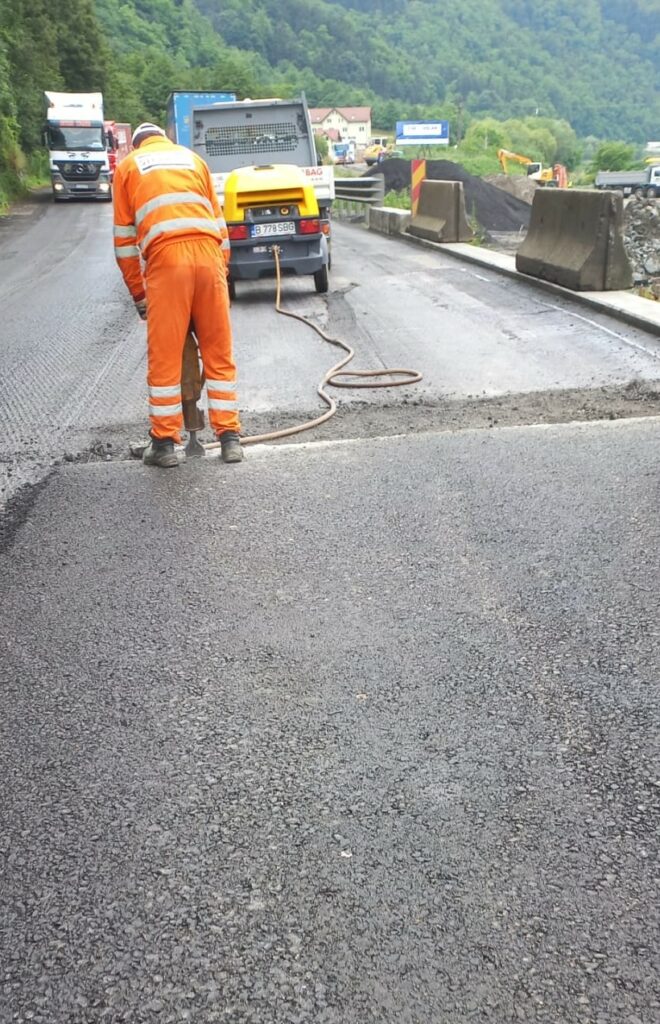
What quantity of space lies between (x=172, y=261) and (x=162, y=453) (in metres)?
1.10

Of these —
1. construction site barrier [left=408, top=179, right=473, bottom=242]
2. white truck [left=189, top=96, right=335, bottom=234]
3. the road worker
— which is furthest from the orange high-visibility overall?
construction site barrier [left=408, top=179, right=473, bottom=242]

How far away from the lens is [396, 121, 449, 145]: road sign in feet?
272

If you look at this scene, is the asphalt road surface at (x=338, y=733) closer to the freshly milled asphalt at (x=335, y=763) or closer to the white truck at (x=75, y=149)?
the freshly milled asphalt at (x=335, y=763)

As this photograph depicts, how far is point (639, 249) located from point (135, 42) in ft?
352

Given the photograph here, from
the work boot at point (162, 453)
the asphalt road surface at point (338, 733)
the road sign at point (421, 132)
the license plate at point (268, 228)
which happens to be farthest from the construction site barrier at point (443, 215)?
the road sign at point (421, 132)

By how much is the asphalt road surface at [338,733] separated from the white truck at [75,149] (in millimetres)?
30899

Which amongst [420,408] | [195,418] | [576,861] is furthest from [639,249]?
[576,861]

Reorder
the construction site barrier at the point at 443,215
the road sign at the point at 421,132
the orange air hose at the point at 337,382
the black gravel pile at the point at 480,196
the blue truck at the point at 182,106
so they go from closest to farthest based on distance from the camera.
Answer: the orange air hose at the point at 337,382
the construction site barrier at the point at 443,215
the blue truck at the point at 182,106
the black gravel pile at the point at 480,196
the road sign at the point at 421,132

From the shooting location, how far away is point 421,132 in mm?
84438

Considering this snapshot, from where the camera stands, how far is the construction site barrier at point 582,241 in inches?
406

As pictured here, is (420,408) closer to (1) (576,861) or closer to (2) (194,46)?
(1) (576,861)

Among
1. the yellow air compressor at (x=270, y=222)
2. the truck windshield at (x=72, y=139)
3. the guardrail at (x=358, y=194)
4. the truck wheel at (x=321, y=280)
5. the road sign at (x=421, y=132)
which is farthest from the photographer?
the road sign at (x=421, y=132)

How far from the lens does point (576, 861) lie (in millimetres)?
2309

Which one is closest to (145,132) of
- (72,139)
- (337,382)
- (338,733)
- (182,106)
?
(337,382)
